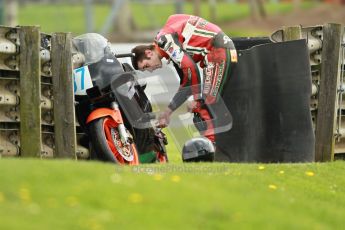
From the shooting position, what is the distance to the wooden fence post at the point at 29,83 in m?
13.0

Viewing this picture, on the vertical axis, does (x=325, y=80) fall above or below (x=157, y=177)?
above

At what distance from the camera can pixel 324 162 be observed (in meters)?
14.3

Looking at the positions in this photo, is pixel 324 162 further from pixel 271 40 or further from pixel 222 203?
pixel 222 203

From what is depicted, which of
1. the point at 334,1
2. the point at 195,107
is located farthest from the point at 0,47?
the point at 334,1

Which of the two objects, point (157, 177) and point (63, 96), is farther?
point (63, 96)

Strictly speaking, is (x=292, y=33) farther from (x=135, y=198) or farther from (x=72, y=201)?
(x=72, y=201)

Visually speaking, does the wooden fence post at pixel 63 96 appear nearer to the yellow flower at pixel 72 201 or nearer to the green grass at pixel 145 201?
the green grass at pixel 145 201

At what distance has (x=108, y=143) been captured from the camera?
13.8 m

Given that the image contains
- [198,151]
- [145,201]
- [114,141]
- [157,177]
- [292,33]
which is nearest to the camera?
[145,201]

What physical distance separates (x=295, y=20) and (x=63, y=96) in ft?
160

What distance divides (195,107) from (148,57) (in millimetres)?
914

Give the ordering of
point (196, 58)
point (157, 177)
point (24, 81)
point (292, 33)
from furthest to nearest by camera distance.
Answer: point (196, 58), point (292, 33), point (24, 81), point (157, 177)

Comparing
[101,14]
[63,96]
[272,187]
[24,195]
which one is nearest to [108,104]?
[63,96]

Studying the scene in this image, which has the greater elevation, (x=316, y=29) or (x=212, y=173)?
(x=316, y=29)
